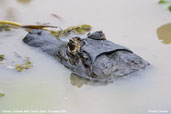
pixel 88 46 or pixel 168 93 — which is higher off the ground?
pixel 88 46

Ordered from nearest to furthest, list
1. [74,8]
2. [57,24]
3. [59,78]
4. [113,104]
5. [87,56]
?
[113,104], [87,56], [59,78], [57,24], [74,8]

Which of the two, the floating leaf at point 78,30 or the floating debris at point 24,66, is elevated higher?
the floating leaf at point 78,30

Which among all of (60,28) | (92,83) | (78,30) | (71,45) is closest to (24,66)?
(71,45)

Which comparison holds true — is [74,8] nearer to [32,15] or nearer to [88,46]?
[32,15]

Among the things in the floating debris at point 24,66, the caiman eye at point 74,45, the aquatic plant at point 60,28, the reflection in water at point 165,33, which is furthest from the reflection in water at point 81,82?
the reflection in water at point 165,33

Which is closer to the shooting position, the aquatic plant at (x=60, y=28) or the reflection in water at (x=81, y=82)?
the reflection in water at (x=81, y=82)

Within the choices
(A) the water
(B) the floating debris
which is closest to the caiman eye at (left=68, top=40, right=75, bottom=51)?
(A) the water

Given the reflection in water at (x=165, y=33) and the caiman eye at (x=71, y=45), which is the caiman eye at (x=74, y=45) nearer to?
the caiman eye at (x=71, y=45)

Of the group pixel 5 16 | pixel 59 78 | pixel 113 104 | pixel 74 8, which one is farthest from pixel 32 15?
pixel 113 104

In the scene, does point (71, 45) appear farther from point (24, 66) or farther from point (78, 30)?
point (78, 30)
